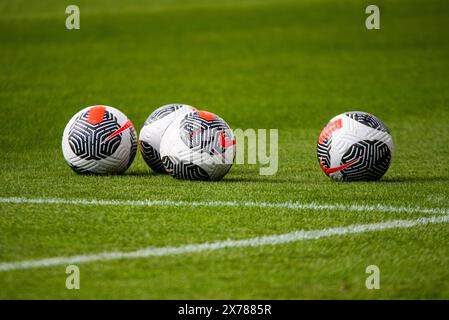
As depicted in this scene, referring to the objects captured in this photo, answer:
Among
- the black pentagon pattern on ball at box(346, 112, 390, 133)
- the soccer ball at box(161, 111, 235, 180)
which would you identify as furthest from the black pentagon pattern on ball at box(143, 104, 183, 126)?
the black pentagon pattern on ball at box(346, 112, 390, 133)

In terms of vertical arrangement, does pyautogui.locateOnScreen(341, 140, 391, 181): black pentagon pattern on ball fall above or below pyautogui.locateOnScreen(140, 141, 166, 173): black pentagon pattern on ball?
below

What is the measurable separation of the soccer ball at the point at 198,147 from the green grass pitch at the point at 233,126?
0.22 metres

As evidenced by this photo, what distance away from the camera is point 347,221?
8234mm

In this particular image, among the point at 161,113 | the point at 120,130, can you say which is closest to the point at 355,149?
the point at 161,113

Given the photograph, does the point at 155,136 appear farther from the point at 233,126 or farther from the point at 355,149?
the point at 233,126

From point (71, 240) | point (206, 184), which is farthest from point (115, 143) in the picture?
point (71, 240)

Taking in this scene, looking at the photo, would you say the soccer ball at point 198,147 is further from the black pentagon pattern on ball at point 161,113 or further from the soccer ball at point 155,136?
the black pentagon pattern on ball at point 161,113

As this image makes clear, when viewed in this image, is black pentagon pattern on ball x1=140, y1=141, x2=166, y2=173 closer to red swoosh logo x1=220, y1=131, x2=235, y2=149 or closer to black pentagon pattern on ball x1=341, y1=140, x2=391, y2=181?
red swoosh logo x1=220, y1=131, x2=235, y2=149

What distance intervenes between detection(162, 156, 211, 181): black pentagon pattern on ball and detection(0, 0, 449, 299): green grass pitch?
128 millimetres

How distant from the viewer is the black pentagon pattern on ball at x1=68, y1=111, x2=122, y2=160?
427 inches

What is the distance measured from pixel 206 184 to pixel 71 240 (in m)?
3.20

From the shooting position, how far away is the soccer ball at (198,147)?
10.3m

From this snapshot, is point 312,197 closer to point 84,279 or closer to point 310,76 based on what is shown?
point 84,279

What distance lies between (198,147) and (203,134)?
0.17m
